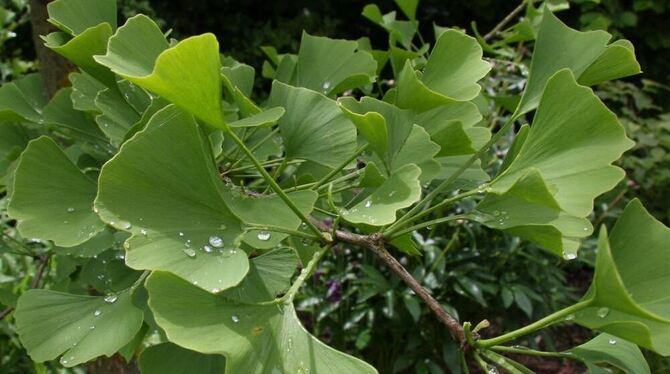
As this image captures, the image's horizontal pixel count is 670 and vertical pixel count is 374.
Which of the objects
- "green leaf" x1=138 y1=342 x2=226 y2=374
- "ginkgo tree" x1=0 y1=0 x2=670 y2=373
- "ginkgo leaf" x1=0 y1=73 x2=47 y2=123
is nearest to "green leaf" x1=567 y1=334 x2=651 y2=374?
"ginkgo tree" x1=0 y1=0 x2=670 y2=373

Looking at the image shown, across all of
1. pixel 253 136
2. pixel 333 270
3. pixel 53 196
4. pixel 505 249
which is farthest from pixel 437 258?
pixel 53 196

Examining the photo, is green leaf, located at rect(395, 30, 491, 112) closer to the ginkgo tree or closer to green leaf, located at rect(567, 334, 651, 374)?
the ginkgo tree

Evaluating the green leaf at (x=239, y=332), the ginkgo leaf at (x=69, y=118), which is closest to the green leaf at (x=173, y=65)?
the green leaf at (x=239, y=332)

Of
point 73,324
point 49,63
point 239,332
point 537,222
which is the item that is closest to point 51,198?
point 73,324

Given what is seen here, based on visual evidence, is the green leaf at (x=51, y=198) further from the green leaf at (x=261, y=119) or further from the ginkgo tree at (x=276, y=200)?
the green leaf at (x=261, y=119)

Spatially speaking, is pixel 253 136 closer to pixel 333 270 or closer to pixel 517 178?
pixel 517 178
